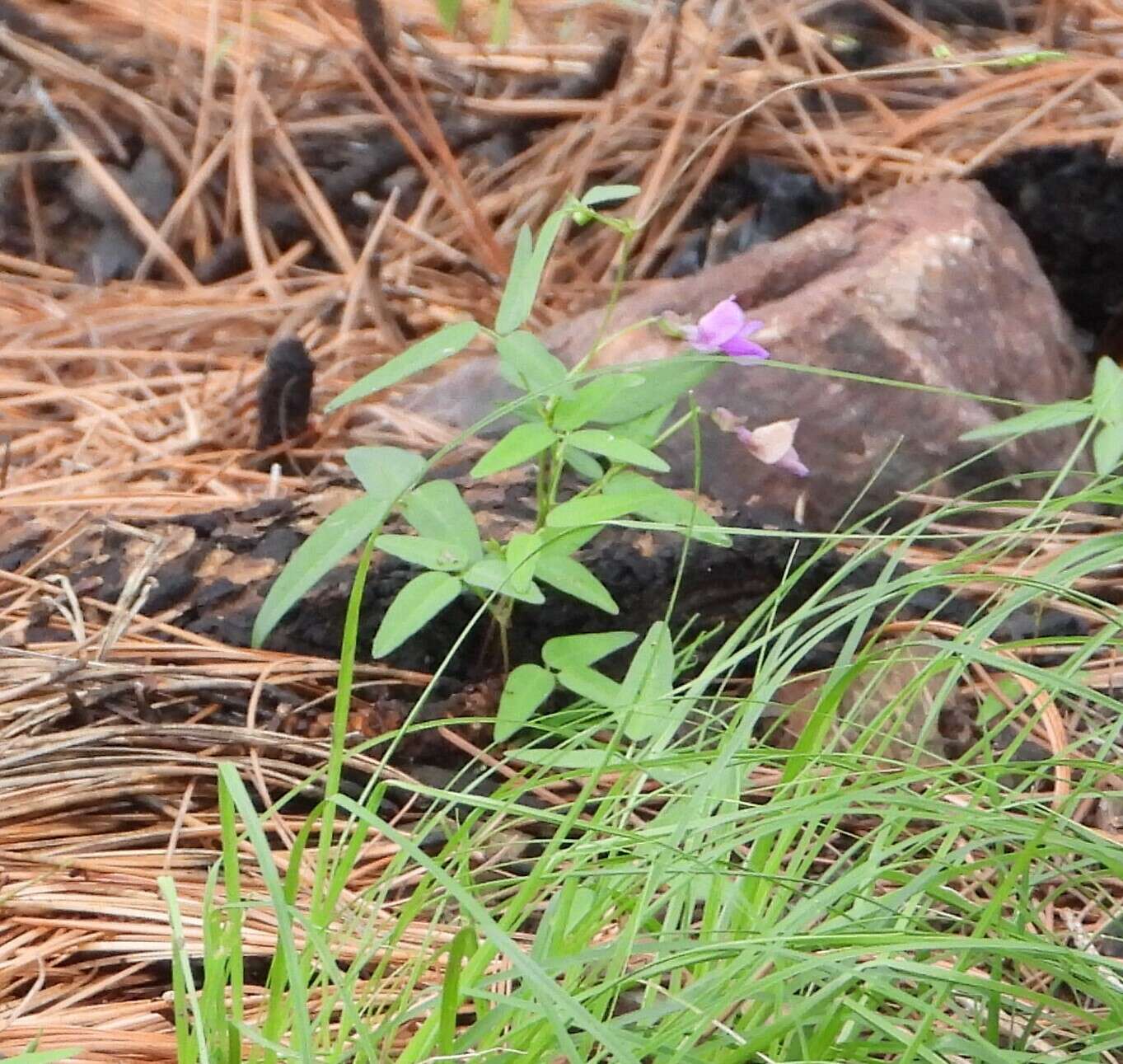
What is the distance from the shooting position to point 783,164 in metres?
2.38

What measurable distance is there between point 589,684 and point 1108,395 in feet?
1.64

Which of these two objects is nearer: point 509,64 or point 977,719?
point 977,719

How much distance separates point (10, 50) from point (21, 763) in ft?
Answer: 6.49

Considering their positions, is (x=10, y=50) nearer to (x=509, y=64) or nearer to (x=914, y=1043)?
(x=509, y=64)

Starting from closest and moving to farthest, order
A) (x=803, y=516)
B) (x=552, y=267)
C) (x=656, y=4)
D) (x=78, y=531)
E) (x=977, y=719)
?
(x=977, y=719), (x=78, y=531), (x=803, y=516), (x=552, y=267), (x=656, y=4)

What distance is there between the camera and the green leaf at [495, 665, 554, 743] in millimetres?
1080

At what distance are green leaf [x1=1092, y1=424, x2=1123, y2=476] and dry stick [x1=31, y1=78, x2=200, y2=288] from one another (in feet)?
5.65

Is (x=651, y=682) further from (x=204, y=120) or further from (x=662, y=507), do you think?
(x=204, y=120)

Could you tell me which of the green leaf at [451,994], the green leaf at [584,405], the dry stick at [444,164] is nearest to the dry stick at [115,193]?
the dry stick at [444,164]

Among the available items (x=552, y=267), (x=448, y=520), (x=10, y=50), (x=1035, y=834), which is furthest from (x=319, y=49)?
(x=1035, y=834)

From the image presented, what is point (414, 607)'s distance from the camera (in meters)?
1.08

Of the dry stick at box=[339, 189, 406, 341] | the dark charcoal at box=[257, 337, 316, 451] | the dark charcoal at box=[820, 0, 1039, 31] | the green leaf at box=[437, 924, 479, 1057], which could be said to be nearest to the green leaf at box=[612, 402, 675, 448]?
the green leaf at box=[437, 924, 479, 1057]

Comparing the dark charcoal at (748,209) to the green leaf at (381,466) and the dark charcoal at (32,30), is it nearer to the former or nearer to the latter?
the green leaf at (381,466)


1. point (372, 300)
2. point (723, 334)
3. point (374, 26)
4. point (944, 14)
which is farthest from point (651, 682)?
point (944, 14)
